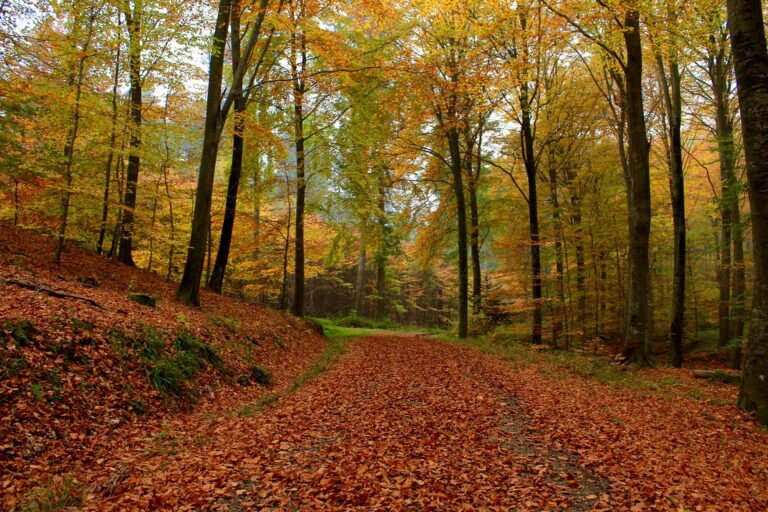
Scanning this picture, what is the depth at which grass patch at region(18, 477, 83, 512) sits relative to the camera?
9.94 feet

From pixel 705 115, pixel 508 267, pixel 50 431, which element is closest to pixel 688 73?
pixel 705 115

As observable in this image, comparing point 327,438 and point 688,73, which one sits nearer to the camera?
point 327,438

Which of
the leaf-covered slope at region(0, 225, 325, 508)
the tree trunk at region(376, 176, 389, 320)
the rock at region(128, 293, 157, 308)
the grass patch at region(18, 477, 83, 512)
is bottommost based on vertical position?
the grass patch at region(18, 477, 83, 512)

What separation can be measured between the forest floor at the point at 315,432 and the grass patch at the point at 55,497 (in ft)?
0.05

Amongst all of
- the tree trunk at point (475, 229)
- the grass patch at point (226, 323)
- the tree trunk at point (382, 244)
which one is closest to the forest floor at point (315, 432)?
the grass patch at point (226, 323)

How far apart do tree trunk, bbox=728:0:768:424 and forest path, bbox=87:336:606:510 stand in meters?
3.28

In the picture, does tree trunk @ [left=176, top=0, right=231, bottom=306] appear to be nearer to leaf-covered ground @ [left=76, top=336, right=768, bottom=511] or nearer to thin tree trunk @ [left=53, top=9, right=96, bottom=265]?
thin tree trunk @ [left=53, top=9, right=96, bottom=265]

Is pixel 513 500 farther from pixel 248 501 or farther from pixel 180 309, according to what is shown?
pixel 180 309

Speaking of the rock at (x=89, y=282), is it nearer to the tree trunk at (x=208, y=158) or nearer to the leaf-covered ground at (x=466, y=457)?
the tree trunk at (x=208, y=158)

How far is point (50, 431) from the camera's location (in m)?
4.05

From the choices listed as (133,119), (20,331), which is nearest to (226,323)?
(20,331)

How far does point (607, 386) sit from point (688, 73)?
12.7m

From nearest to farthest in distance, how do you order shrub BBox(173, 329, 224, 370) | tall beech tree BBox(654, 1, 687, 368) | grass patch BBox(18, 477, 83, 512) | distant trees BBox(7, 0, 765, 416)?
1. grass patch BBox(18, 477, 83, 512)
2. shrub BBox(173, 329, 224, 370)
3. distant trees BBox(7, 0, 765, 416)
4. tall beech tree BBox(654, 1, 687, 368)

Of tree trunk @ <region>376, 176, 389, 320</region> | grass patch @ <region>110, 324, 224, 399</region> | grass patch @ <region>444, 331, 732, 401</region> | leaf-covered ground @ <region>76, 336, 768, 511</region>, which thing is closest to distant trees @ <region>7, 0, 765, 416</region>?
tree trunk @ <region>376, 176, 389, 320</region>
